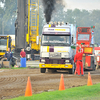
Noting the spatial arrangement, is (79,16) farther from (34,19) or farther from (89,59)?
(89,59)

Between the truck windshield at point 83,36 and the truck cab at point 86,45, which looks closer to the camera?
the truck cab at point 86,45

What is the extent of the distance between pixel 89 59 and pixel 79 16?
104 m

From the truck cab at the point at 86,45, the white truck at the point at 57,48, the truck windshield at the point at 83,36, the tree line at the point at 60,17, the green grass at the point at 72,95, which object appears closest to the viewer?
the green grass at the point at 72,95

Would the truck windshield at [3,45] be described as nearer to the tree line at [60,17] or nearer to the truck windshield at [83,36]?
the truck windshield at [83,36]

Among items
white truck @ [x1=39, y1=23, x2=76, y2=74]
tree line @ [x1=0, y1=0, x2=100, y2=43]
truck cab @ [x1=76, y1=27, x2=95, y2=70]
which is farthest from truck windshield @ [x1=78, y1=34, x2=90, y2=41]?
tree line @ [x1=0, y1=0, x2=100, y2=43]

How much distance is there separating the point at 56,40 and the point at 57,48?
598 millimetres

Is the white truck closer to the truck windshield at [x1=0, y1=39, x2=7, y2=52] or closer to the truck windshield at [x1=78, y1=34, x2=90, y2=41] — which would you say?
the truck windshield at [x1=78, y1=34, x2=90, y2=41]

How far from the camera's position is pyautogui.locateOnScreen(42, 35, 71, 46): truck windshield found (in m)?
20.2

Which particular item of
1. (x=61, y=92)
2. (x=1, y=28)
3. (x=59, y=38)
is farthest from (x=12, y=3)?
(x=61, y=92)

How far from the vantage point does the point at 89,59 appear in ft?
80.4

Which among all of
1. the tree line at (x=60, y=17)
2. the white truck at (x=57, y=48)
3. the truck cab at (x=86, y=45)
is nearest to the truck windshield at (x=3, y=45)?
the truck cab at (x=86, y=45)

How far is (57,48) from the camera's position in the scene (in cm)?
2016

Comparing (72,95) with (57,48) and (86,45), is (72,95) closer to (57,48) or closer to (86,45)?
(57,48)

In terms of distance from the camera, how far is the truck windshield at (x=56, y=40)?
797 inches
